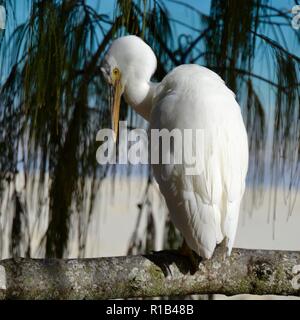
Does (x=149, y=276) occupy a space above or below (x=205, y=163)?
below

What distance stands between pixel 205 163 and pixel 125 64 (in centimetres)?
32

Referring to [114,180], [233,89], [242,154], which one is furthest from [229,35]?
[114,180]

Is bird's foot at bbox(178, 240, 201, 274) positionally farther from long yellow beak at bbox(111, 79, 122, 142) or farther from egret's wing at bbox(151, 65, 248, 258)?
long yellow beak at bbox(111, 79, 122, 142)

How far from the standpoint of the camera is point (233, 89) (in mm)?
1242

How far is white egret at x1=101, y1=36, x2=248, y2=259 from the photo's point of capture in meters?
1.05

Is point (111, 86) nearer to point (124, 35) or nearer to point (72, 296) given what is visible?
point (124, 35)

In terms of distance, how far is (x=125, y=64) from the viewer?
133 cm

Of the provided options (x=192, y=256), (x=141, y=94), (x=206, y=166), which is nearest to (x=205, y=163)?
(x=206, y=166)

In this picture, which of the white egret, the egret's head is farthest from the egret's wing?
the egret's head

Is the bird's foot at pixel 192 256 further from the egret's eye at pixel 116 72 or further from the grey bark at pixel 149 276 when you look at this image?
the egret's eye at pixel 116 72

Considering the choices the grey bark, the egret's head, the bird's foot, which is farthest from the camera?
the egret's head

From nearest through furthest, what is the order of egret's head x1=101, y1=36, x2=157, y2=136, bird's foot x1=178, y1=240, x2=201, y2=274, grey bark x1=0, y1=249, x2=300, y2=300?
grey bark x1=0, y1=249, x2=300, y2=300, bird's foot x1=178, y1=240, x2=201, y2=274, egret's head x1=101, y1=36, x2=157, y2=136

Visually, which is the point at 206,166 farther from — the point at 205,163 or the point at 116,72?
the point at 116,72
